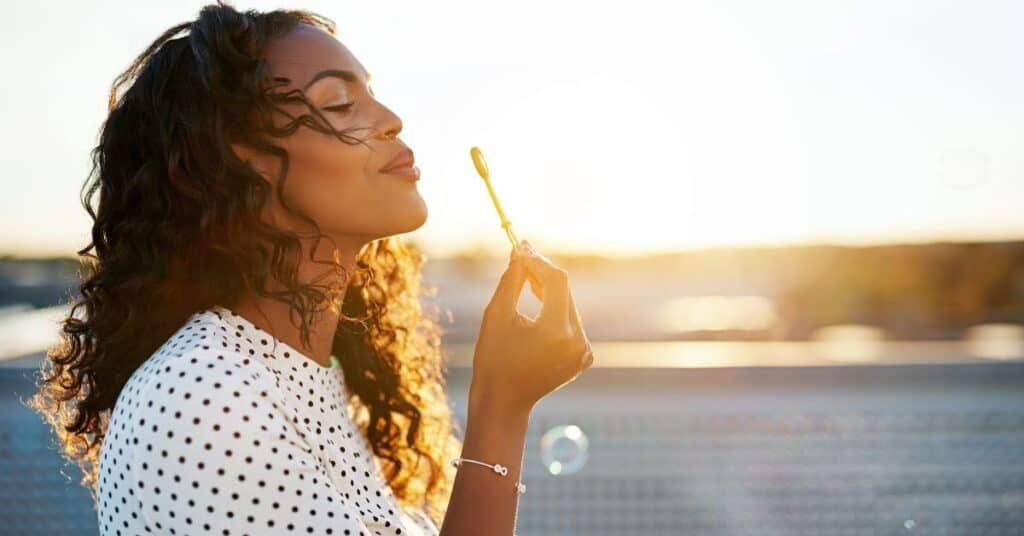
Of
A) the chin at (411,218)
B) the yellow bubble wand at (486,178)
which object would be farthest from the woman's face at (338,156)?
the yellow bubble wand at (486,178)

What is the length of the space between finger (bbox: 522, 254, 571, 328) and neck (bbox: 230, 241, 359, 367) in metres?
0.27

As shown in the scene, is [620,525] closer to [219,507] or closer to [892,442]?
[892,442]

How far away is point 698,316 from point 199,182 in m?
16.3

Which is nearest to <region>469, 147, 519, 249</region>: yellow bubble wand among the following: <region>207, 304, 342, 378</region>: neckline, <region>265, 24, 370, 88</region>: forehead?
<region>265, 24, 370, 88</region>: forehead

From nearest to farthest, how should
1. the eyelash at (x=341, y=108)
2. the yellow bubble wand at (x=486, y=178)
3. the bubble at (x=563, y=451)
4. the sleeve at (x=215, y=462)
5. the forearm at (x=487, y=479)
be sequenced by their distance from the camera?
the sleeve at (x=215, y=462) < the forearm at (x=487, y=479) < the eyelash at (x=341, y=108) < the yellow bubble wand at (x=486, y=178) < the bubble at (x=563, y=451)

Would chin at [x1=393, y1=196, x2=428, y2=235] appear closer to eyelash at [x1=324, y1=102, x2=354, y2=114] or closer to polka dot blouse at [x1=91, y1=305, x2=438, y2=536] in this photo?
eyelash at [x1=324, y1=102, x2=354, y2=114]

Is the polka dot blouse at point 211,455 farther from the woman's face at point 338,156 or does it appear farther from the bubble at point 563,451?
the bubble at point 563,451

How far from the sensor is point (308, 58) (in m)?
1.74

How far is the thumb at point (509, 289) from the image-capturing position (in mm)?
1712

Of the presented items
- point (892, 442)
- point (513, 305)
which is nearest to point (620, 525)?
point (892, 442)

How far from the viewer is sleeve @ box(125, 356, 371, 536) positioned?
1341 millimetres

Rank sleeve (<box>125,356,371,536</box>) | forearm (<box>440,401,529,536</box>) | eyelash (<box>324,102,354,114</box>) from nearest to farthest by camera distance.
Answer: sleeve (<box>125,356,371,536</box>)
forearm (<box>440,401,529,536</box>)
eyelash (<box>324,102,354,114</box>)

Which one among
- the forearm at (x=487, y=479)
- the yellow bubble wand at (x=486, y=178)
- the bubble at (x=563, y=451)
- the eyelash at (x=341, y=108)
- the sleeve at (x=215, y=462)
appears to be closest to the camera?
the sleeve at (x=215, y=462)

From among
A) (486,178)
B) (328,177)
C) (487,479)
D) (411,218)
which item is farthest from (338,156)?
(487,479)
